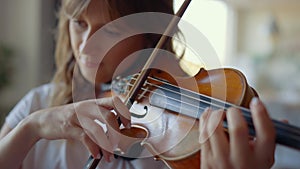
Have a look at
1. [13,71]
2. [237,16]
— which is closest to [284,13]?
[237,16]

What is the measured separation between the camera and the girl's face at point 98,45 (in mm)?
620

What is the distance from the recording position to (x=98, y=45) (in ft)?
2.03

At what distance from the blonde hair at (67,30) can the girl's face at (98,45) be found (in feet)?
0.04

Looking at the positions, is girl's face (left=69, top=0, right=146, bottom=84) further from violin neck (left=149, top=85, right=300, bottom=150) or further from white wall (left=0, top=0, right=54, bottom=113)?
white wall (left=0, top=0, right=54, bottom=113)

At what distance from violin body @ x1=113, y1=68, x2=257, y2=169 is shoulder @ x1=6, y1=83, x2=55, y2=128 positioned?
0.21 meters

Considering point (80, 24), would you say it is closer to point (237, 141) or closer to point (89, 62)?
point (89, 62)

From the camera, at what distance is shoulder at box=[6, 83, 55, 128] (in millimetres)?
673

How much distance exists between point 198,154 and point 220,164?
0.14 ft

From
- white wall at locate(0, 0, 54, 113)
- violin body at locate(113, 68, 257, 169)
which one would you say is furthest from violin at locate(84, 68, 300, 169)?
white wall at locate(0, 0, 54, 113)

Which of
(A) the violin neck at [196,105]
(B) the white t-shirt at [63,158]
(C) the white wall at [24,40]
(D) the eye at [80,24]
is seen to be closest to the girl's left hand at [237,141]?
(A) the violin neck at [196,105]

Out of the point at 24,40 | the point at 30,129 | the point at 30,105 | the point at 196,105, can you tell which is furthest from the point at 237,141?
the point at 24,40

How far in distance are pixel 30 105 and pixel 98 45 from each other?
0.19 meters

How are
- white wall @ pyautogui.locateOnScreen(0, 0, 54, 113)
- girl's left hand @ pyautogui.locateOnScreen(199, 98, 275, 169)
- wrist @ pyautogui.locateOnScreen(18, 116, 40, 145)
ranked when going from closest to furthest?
girl's left hand @ pyautogui.locateOnScreen(199, 98, 275, 169), wrist @ pyautogui.locateOnScreen(18, 116, 40, 145), white wall @ pyautogui.locateOnScreen(0, 0, 54, 113)

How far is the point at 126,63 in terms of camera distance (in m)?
0.66
